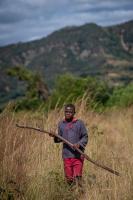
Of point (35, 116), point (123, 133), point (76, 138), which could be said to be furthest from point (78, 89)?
point (76, 138)

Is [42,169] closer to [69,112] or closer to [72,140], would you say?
[72,140]

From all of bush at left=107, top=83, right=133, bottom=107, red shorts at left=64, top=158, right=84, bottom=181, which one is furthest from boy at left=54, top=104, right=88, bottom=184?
bush at left=107, top=83, right=133, bottom=107

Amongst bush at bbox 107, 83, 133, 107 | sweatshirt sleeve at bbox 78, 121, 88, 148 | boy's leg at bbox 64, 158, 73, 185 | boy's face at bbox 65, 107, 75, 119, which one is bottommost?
boy's leg at bbox 64, 158, 73, 185

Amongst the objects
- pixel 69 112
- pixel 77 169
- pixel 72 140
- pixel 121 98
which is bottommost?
pixel 77 169

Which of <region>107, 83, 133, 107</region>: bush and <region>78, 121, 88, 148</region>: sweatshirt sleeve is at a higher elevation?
<region>107, 83, 133, 107</region>: bush

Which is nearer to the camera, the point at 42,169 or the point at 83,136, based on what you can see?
the point at 83,136

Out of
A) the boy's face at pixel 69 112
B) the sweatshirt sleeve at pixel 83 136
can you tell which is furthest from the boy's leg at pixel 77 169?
the boy's face at pixel 69 112

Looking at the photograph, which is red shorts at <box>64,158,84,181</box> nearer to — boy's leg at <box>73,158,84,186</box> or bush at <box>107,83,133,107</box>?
boy's leg at <box>73,158,84,186</box>

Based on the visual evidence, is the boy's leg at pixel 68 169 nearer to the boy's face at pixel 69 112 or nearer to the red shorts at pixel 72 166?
the red shorts at pixel 72 166

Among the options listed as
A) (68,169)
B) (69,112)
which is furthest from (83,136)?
(68,169)

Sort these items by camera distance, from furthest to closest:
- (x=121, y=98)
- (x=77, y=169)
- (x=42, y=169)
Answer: (x=121, y=98), (x=42, y=169), (x=77, y=169)

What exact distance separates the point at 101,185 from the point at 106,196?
17.0 inches

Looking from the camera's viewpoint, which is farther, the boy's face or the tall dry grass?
the boy's face

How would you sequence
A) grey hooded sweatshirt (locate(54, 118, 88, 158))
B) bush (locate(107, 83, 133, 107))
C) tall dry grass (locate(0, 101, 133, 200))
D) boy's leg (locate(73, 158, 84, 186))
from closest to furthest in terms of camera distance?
tall dry grass (locate(0, 101, 133, 200))
boy's leg (locate(73, 158, 84, 186))
grey hooded sweatshirt (locate(54, 118, 88, 158))
bush (locate(107, 83, 133, 107))
